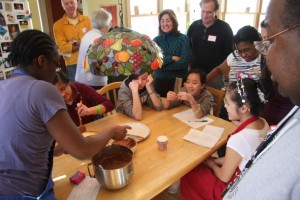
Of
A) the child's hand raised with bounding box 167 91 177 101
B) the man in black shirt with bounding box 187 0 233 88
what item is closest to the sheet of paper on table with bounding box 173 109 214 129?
the child's hand raised with bounding box 167 91 177 101

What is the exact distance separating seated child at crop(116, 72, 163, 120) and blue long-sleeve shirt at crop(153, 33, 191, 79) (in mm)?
704

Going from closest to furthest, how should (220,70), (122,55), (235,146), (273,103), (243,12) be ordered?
(122,55)
(235,146)
(273,103)
(220,70)
(243,12)

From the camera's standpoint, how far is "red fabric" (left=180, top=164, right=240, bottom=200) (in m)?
1.44

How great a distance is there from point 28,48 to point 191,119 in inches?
50.1

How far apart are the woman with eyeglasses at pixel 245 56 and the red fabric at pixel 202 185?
2.91ft

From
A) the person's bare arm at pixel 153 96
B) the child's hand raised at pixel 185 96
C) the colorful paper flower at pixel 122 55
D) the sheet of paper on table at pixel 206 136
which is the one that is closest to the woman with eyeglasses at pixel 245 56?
the child's hand raised at pixel 185 96

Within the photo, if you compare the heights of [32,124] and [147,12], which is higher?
[147,12]

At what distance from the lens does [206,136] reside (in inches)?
63.2

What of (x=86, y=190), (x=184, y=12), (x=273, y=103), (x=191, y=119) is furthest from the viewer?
(x=184, y=12)

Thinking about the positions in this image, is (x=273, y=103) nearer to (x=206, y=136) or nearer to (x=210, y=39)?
(x=206, y=136)

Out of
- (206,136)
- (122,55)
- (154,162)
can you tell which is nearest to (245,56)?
(206,136)

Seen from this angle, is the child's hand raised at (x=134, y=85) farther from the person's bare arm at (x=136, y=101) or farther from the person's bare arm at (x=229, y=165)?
the person's bare arm at (x=229, y=165)

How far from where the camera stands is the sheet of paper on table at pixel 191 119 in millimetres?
1779

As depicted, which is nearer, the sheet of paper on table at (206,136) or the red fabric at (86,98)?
the sheet of paper on table at (206,136)
